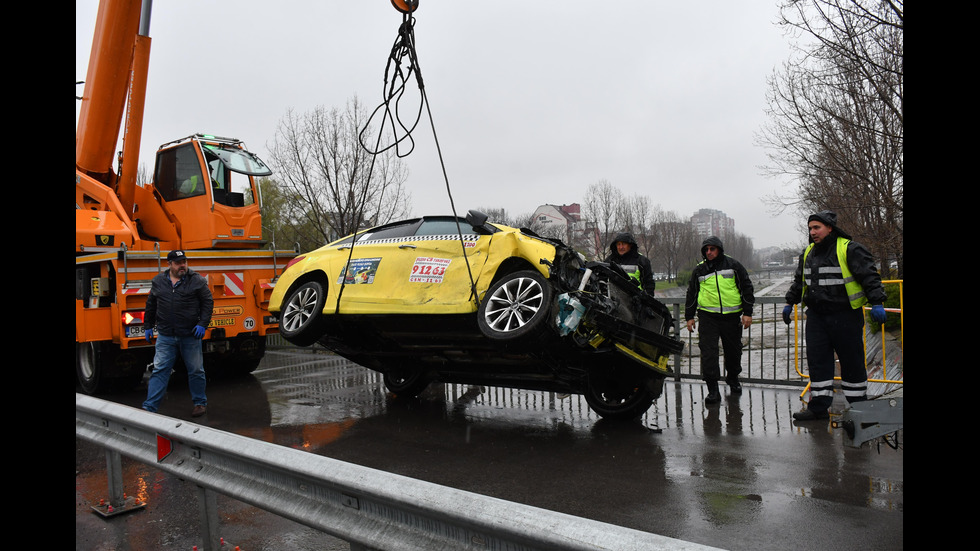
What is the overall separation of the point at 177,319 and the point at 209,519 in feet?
14.5

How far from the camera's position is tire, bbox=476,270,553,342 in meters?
5.17

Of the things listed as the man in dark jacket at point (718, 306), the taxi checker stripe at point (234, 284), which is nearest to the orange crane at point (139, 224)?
the taxi checker stripe at point (234, 284)

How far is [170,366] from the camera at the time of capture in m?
7.24

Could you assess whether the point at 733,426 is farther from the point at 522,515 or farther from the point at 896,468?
the point at 522,515

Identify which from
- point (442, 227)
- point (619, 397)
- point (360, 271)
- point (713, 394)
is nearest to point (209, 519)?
point (360, 271)

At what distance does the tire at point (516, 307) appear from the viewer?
517 centimetres

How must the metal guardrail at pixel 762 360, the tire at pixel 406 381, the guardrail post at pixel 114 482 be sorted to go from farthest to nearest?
1. the metal guardrail at pixel 762 360
2. the tire at pixel 406 381
3. the guardrail post at pixel 114 482

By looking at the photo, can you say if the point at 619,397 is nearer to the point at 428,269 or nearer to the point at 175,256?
the point at 428,269

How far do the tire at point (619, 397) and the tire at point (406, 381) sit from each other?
6.91 feet

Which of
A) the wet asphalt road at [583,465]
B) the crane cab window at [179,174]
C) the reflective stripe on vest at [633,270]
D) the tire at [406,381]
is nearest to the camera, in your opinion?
the wet asphalt road at [583,465]

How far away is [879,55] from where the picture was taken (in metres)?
11.3

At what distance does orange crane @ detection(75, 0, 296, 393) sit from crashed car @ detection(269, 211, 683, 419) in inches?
105

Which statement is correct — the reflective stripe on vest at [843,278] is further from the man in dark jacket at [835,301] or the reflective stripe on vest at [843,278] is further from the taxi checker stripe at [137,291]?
the taxi checker stripe at [137,291]

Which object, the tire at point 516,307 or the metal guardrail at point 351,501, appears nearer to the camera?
the metal guardrail at point 351,501
